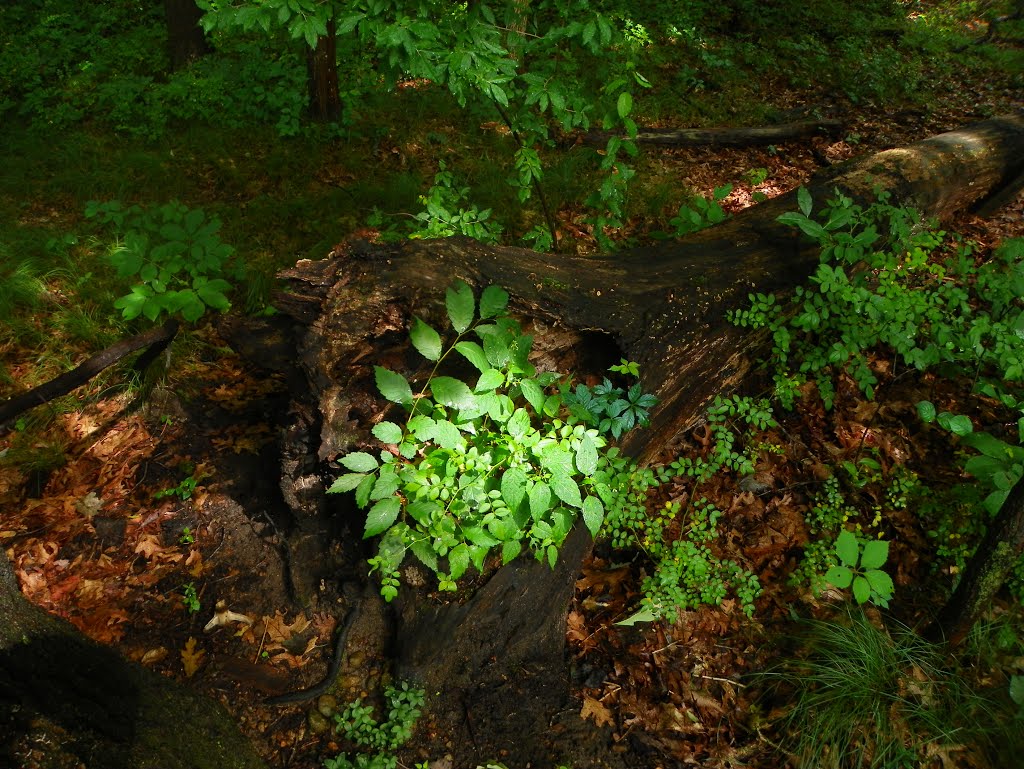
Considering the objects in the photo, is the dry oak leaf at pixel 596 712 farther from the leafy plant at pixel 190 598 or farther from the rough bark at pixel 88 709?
the leafy plant at pixel 190 598

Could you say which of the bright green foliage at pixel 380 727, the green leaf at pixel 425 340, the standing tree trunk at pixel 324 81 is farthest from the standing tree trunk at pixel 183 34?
the bright green foliage at pixel 380 727

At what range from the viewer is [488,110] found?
18.2ft

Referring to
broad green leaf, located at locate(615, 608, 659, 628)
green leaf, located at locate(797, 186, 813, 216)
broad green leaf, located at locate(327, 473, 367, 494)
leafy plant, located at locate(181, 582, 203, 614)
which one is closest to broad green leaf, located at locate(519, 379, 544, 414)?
broad green leaf, located at locate(327, 473, 367, 494)

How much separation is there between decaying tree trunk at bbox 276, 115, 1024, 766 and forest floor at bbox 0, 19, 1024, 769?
8.3 inches

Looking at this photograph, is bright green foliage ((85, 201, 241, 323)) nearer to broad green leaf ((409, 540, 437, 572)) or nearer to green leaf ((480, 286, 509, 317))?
green leaf ((480, 286, 509, 317))

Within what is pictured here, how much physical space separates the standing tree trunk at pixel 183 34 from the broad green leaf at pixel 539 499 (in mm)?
6187

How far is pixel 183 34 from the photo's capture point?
18.7 feet

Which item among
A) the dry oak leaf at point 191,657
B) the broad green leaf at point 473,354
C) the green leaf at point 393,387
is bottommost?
the dry oak leaf at point 191,657

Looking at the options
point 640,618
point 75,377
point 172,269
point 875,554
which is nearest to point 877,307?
point 875,554

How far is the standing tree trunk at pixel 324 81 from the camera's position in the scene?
4.79 metres

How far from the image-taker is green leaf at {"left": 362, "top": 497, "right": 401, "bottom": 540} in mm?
1970

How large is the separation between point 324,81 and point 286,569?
422cm

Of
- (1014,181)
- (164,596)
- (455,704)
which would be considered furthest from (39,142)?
(1014,181)

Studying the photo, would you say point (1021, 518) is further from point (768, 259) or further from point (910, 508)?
point (768, 259)
